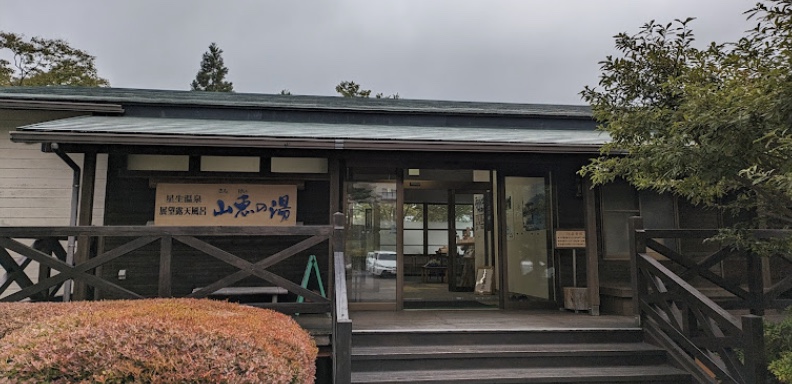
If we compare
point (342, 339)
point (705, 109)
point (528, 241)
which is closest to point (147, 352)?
point (342, 339)

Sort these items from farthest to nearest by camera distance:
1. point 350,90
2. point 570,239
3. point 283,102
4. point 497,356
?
point 350,90
point 283,102
point 570,239
point 497,356

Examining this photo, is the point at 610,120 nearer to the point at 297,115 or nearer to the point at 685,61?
the point at 685,61

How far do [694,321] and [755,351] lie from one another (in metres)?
0.83

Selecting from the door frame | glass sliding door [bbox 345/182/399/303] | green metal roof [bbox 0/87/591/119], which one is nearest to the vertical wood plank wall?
green metal roof [bbox 0/87/591/119]

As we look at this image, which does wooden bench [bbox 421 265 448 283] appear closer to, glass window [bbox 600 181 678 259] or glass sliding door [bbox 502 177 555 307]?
glass sliding door [bbox 502 177 555 307]

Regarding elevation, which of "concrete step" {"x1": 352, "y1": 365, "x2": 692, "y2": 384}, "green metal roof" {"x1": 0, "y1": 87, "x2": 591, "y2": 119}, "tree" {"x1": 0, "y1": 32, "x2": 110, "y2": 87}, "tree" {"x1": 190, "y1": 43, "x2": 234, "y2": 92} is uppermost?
"tree" {"x1": 190, "y1": 43, "x2": 234, "y2": 92}

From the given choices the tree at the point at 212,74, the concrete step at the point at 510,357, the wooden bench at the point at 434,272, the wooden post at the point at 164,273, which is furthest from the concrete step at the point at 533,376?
the tree at the point at 212,74

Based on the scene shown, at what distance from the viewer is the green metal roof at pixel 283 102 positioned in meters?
7.44

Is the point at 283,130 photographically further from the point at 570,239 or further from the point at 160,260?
the point at 570,239

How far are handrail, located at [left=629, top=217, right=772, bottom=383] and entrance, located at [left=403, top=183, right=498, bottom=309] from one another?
234 cm

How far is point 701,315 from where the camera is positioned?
4199 mm

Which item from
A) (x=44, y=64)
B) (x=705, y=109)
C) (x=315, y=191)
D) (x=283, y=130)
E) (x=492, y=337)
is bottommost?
(x=492, y=337)

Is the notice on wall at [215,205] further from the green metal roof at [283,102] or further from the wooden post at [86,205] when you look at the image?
the green metal roof at [283,102]

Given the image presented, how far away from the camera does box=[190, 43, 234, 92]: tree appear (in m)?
32.7
